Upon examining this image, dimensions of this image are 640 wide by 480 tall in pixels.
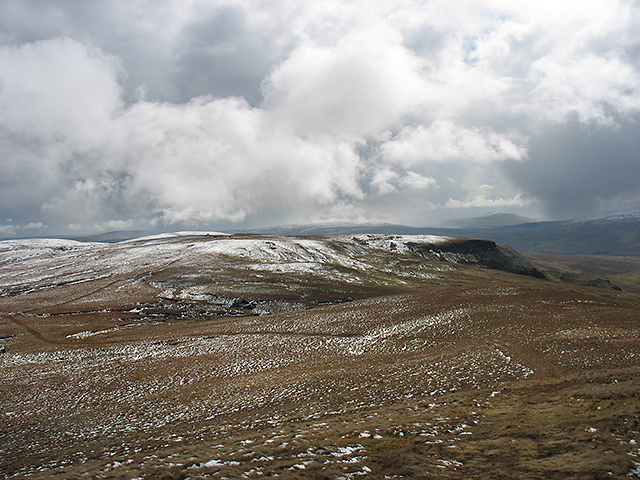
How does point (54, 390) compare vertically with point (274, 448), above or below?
below

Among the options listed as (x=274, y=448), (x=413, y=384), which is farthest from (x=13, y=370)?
(x=413, y=384)

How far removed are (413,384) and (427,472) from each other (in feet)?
35.3

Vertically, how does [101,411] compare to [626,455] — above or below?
below

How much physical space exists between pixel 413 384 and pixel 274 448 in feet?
38.4

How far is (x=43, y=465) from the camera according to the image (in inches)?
611

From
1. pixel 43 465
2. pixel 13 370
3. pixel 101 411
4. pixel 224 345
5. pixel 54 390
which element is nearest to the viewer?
pixel 43 465

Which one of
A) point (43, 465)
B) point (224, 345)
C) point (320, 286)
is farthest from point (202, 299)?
point (43, 465)

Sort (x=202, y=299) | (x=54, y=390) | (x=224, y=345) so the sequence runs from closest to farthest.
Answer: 1. (x=54, y=390)
2. (x=224, y=345)
3. (x=202, y=299)

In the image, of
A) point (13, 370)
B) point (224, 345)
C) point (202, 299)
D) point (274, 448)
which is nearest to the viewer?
point (274, 448)

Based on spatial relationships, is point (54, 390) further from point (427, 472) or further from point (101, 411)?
point (427, 472)

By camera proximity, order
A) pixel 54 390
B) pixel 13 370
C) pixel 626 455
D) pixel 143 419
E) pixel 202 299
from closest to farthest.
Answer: pixel 626 455
pixel 143 419
pixel 54 390
pixel 13 370
pixel 202 299

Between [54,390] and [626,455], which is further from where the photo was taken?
[54,390]

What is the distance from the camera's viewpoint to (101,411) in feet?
75.6

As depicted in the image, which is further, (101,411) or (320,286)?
(320,286)
